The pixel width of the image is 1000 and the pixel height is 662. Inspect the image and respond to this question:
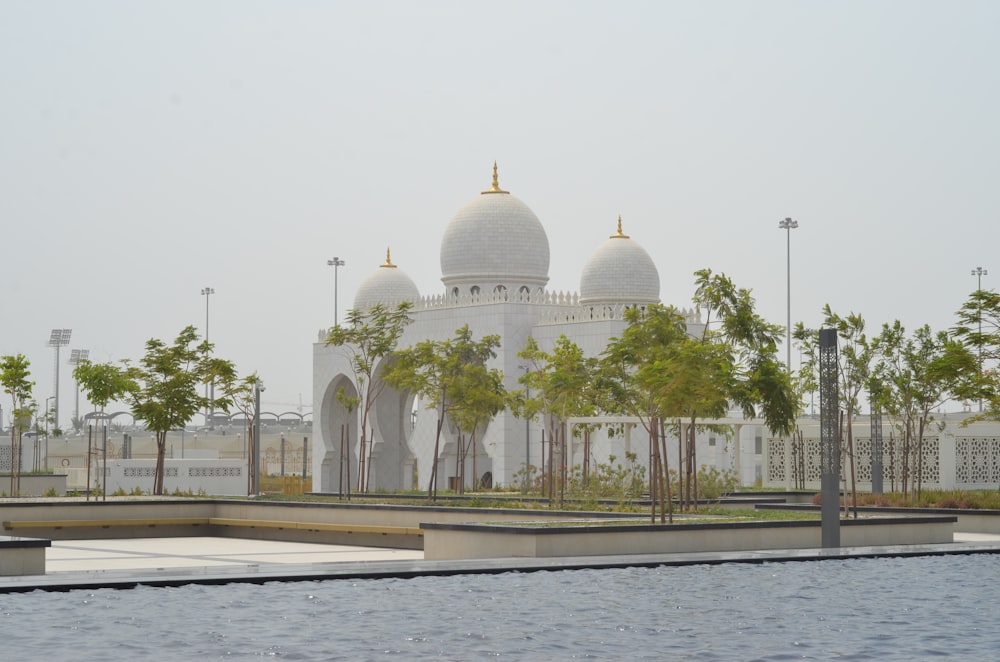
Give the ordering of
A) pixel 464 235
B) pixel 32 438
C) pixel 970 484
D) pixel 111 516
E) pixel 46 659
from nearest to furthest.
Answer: pixel 46 659 → pixel 111 516 → pixel 970 484 → pixel 464 235 → pixel 32 438

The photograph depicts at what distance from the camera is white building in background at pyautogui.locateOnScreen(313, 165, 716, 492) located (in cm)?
3869

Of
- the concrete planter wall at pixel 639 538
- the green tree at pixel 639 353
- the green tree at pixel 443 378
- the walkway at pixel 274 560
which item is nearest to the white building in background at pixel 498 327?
the green tree at pixel 443 378

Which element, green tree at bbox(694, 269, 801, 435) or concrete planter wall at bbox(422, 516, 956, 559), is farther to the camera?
green tree at bbox(694, 269, 801, 435)

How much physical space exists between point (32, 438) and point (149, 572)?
4219cm

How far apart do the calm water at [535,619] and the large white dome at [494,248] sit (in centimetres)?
2958

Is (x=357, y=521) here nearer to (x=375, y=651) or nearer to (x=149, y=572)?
(x=149, y=572)

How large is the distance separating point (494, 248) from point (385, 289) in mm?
7068

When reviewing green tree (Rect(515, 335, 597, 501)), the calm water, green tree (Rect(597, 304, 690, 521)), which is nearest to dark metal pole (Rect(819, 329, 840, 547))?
the calm water

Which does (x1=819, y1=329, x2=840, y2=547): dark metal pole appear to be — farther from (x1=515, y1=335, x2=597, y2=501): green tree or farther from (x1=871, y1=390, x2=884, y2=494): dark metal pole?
(x1=871, y1=390, x2=884, y2=494): dark metal pole

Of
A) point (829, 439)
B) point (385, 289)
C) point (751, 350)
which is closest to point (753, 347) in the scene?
point (751, 350)

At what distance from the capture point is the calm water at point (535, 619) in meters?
8.73

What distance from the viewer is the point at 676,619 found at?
396 inches

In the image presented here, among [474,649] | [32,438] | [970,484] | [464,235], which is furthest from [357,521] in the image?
[32,438]

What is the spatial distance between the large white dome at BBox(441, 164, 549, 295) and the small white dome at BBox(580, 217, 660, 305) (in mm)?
1393
